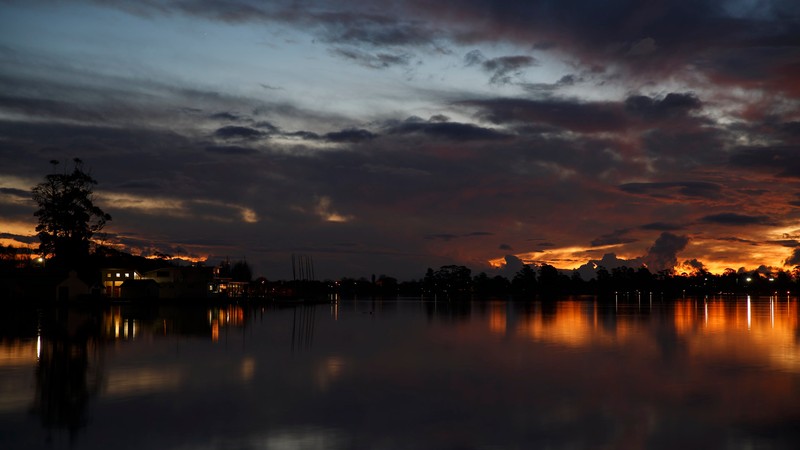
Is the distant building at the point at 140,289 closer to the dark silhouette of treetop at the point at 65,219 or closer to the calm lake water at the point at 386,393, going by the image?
the dark silhouette of treetop at the point at 65,219

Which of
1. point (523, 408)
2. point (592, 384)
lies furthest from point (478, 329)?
point (523, 408)

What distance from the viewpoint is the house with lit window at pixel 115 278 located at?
291ft

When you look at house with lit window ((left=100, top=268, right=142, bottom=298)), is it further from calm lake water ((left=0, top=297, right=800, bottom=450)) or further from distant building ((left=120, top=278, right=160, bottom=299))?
calm lake water ((left=0, top=297, right=800, bottom=450))

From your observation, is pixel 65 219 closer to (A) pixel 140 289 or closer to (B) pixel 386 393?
(A) pixel 140 289

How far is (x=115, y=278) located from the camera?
297 ft

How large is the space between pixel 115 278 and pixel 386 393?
77918 mm

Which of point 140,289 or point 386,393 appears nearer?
point 386,393

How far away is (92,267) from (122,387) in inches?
2698

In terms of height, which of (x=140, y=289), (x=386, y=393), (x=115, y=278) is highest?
(x=115, y=278)

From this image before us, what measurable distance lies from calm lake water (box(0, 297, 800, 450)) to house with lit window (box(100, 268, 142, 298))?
53.9 m

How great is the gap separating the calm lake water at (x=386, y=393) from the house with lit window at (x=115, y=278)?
53875mm

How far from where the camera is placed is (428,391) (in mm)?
21047

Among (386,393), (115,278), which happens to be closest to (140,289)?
(115,278)

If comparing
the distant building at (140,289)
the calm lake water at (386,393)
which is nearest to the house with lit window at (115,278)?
the distant building at (140,289)
